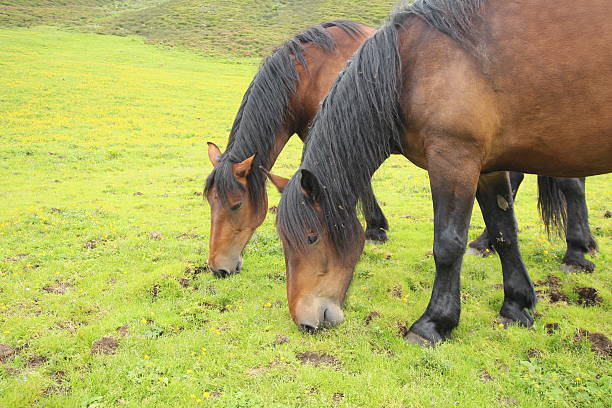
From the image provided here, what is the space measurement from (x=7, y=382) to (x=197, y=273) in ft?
7.88

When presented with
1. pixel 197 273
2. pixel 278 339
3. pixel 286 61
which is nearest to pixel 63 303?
pixel 197 273

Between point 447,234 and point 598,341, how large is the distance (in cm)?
160

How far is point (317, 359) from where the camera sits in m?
3.52

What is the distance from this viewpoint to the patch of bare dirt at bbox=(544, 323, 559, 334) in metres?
3.95

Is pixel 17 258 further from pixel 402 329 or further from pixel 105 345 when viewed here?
pixel 402 329

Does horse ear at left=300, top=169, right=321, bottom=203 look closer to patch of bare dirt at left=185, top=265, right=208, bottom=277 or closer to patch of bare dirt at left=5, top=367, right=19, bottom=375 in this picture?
patch of bare dirt at left=185, top=265, right=208, bottom=277

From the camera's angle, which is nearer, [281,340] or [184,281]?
[281,340]

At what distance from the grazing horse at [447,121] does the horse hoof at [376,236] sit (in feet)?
9.37

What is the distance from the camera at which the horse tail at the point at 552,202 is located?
5.34 metres

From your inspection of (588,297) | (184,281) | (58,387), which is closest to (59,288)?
(184,281)

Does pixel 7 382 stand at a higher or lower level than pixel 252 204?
lower

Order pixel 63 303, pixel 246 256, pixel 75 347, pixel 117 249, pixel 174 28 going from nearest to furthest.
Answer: pixel 75 347
pixel 63 303
pixel 246 256
pixel 117 249
pixel 174 28

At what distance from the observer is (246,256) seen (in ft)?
20.0

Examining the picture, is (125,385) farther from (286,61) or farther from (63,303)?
(286,61)
